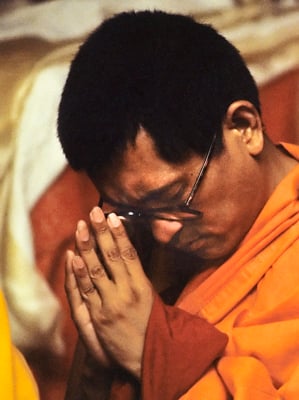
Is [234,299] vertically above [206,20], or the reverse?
[206,20]

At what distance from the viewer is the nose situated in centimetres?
85

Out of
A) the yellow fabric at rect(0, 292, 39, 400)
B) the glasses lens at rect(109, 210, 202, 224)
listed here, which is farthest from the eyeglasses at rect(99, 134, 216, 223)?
the yellow fabric at rect(0, 292, 39, 400)

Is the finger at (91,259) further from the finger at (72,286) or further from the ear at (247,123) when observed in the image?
the ear at (247,123)

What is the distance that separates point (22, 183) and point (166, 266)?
0.64 ft

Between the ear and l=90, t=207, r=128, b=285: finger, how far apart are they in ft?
0.55

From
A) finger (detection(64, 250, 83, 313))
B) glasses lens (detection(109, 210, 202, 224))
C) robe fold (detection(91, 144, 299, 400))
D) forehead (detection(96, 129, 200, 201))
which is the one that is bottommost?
robe fold (detection(91, 144, 299, 400))

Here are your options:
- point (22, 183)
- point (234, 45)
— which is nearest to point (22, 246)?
point (22, 183)

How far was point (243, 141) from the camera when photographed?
2.81ft

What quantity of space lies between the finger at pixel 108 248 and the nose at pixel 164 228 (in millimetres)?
50

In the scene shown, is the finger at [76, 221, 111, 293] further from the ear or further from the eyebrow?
the ear

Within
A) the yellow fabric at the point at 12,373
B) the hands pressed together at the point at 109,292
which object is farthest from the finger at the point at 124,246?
the yellow fabric at the point at 12,373

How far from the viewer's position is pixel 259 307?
812 mm

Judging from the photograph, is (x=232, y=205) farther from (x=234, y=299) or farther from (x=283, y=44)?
(x=283, y=44)

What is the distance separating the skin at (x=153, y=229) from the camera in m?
0.82
